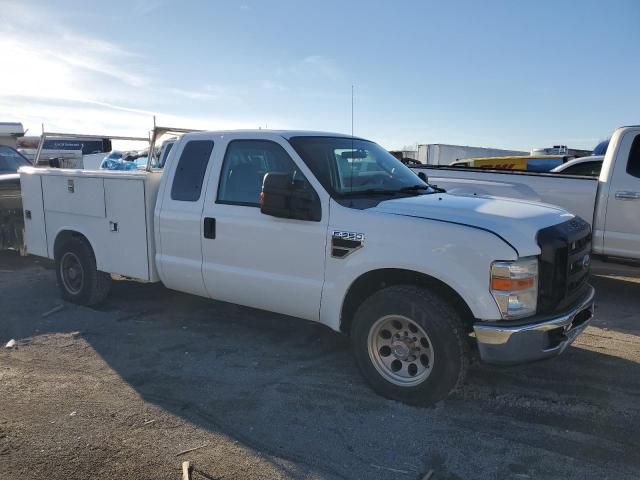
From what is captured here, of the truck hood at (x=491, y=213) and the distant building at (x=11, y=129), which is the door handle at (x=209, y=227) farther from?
the distant building at (x=11, y=129)

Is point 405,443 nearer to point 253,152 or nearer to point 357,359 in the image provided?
point 357,359

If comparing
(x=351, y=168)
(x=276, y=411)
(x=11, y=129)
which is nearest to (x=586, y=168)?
(x=351, y=168)

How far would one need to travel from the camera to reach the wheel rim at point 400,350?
3.78m

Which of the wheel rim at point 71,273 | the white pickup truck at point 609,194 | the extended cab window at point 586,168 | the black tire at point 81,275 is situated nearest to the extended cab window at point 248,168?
the black tire at point 81,275

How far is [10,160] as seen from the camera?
10234mm

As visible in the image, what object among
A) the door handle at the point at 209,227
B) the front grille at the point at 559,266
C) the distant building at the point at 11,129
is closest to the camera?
the front grille at the point at 559,266

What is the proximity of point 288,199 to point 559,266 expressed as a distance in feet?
6.40

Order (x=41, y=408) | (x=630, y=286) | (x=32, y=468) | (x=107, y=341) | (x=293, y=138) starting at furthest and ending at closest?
(x=630, y=286) → (x=107, y=341) → (x=293, y=138) → (x=41, y=408) → (x=32, y=468)

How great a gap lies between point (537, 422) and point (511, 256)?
1.19 meters

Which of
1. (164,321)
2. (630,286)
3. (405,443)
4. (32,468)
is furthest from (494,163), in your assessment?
(32,468)

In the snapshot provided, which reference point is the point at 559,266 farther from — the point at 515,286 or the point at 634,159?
the point at 634,159

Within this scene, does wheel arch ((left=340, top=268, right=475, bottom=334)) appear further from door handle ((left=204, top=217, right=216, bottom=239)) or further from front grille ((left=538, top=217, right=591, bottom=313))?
door handle ((left=204, top=217, right=216, bottom=239))

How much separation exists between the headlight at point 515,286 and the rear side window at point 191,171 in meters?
2.76

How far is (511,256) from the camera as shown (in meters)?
3.38
